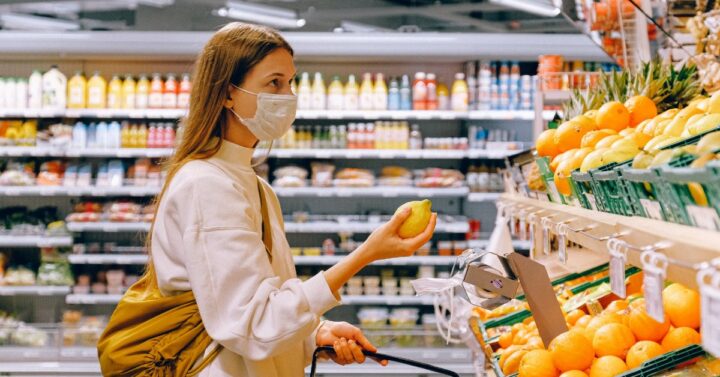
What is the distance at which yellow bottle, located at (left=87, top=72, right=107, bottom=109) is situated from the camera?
539cm

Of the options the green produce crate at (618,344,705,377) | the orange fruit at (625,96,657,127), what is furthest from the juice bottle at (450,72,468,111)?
the green produce crate at (618,344,705,377)

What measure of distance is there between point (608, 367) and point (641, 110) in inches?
30.3

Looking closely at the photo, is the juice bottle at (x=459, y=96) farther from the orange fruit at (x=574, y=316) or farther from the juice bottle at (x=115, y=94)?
the orange fruit at (x=574, y=316)

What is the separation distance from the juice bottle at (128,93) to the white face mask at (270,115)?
13.3ft

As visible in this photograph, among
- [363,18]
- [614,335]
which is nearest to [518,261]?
[614,335]

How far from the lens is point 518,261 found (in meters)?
1.69

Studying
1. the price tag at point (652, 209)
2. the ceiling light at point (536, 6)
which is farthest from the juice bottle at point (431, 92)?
the price tag at point (652, 209)

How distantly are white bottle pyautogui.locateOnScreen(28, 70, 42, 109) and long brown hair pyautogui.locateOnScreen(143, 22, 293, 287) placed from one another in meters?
4.33

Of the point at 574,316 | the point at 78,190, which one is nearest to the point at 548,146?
the point at 574,316

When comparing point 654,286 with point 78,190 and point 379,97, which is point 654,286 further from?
point 78,190

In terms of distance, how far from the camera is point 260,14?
638cm

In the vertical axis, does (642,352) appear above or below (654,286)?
below

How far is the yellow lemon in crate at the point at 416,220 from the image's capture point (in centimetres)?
139

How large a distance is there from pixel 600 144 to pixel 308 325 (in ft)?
2.39
